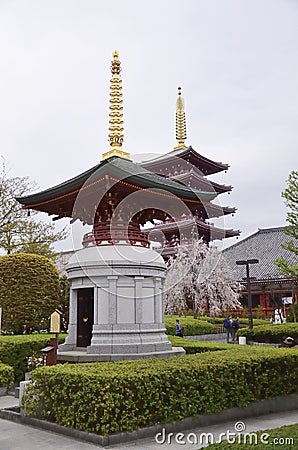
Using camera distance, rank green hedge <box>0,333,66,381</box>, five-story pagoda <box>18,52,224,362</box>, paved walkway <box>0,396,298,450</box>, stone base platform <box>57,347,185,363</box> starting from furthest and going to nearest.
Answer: five-story pagoda <box>18,52,224,362</box> → green hedge <box>0,333,66,381</box> → stone base platform <box>57,347,185,363</box> → paved walkway <box>0,396,298,450</box>

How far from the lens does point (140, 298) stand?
579 inches

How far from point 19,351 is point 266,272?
110 feet

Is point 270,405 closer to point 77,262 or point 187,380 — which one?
point 187,380

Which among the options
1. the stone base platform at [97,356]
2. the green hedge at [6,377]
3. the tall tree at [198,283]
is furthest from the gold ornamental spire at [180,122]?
the green hedge at [6,377]

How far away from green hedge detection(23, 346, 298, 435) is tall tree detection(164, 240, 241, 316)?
28.7 m

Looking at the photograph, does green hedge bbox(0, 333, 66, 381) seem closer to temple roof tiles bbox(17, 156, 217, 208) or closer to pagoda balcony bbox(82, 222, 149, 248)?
pagoda balcony bbox(82, 222, 149, 248)

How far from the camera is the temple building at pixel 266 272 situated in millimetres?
42062

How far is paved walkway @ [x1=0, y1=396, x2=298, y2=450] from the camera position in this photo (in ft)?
25.1

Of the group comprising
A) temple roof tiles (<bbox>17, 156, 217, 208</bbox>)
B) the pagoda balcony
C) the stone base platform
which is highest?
temple roof tiles (<bbox>17, 156, 217, 208</bbox>)

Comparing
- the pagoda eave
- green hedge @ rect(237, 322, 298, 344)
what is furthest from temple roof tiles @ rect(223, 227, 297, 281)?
green hedge @ rect(237, 322, 298, 344)

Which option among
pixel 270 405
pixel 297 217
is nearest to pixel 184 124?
pixel 297 217

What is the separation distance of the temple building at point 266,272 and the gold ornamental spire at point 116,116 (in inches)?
986

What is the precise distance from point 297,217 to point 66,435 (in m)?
13.1

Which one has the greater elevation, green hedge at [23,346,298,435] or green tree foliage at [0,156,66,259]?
green tree foliage at [0,156,66,259]
